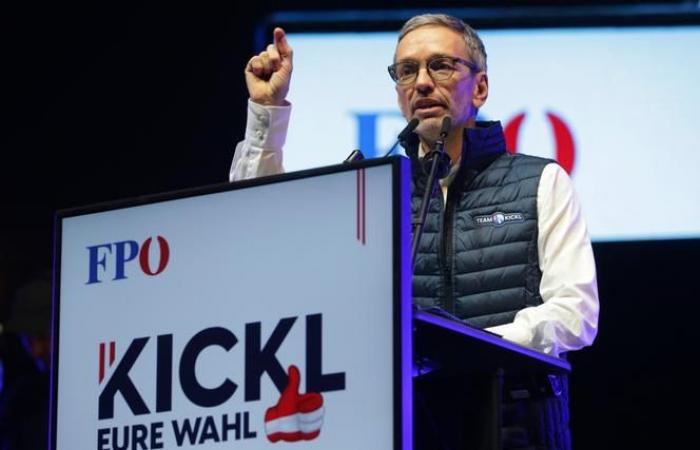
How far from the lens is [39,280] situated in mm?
5254

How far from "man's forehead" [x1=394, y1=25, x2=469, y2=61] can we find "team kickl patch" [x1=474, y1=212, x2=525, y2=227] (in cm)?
37

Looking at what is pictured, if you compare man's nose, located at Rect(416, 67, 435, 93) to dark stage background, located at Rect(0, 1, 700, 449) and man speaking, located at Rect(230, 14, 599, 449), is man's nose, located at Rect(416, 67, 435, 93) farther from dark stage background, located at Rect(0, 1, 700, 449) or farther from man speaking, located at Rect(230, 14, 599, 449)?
dark stage background, located at Rect(0, 1, 700, 449)

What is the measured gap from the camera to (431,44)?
2828 millimetres

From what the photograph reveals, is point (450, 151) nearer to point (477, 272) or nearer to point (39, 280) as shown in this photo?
point (477, 272)

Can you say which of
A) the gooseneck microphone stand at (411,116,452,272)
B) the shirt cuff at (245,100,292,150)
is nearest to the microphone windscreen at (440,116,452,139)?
the gooseneck microphone stand at (411,116,452,272)

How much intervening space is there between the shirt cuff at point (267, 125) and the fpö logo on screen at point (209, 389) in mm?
635

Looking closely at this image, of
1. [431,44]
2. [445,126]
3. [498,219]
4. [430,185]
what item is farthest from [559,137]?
[430,185]

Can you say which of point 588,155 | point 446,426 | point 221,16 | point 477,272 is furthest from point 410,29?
point 221,16

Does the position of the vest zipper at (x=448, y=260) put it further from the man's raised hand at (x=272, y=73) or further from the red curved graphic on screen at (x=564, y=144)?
the red curved graphic on screen at (x=564, y=144)

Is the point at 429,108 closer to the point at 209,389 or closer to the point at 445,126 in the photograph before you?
the point at 445,126

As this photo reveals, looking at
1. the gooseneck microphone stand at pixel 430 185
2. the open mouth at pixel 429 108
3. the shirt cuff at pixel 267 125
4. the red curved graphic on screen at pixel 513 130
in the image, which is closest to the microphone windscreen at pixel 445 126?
the gooseneck microphone stand at pixel 430 185

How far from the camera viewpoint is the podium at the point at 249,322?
1.86 metres

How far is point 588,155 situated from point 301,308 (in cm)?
317

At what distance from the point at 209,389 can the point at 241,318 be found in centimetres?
12
